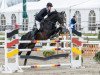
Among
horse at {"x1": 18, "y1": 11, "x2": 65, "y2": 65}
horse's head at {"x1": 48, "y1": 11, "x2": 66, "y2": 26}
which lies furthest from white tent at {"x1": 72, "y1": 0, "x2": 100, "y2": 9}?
horse's head at {"x1": 48, "y1": 11, "x2": 66, "y2": 26}

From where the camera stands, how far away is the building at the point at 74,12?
33.0 metres

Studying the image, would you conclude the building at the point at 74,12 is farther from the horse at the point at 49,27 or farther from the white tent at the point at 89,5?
the horse at the point at 49,27

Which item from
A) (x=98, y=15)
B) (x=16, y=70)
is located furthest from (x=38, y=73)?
(x=98, y=15)

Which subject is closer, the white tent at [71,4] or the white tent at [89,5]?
the white tent at [89,5]

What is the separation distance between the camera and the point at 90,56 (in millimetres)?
17062

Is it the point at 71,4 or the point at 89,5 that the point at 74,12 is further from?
the point at 89,5

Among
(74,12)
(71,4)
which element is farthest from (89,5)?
(74,12)

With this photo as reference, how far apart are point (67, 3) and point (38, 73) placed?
23.9 metres

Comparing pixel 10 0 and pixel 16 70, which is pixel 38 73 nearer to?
pixel 16 70

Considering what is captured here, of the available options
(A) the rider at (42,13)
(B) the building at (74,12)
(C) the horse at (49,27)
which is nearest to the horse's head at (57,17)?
(C) the horse at (49,27)

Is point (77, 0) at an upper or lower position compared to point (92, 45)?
upper

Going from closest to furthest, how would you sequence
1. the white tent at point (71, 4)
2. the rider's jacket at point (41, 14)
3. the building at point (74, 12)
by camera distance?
the rider's jacket at point (41, 14) < the white tent at point (71, 4) < the building at point (74, 12)

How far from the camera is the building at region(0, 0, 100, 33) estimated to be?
3297 cm

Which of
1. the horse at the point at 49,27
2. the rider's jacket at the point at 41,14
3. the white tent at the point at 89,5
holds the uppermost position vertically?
the white tent at the point at 89,5
